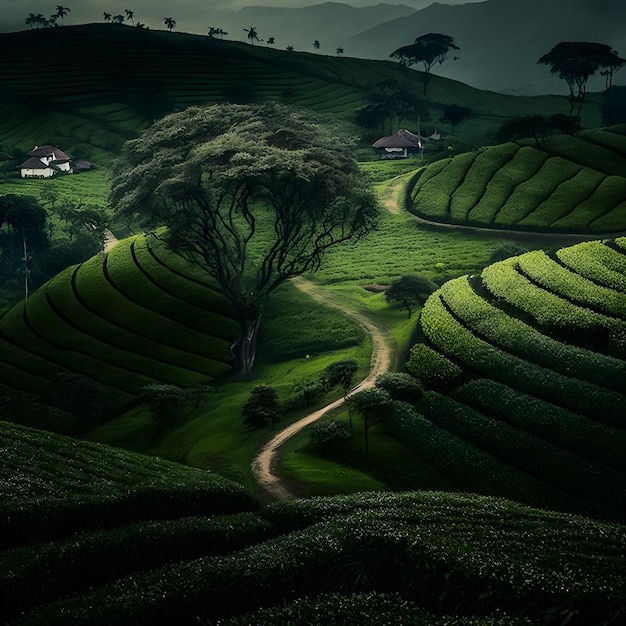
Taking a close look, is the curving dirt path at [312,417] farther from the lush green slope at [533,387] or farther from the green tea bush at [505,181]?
the green tea bush at [505,181]

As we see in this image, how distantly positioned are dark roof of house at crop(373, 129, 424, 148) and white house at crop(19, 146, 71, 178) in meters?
48.9

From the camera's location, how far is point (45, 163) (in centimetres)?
11475

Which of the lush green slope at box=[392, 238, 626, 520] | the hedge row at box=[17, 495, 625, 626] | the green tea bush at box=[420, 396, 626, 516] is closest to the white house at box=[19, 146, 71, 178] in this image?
the lush green slope at box=[392, 238, 626, 520]

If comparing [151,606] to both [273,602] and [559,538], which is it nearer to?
[273,602]

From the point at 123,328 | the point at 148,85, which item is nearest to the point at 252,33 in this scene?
the point at 148,85

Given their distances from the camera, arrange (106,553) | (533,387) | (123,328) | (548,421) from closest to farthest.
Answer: (106,553), (548,421), (533,387), (123,328)

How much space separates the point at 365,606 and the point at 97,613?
790 centimetres

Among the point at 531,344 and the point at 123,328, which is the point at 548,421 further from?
the point at 123,328

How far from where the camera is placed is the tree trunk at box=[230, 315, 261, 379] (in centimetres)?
5819

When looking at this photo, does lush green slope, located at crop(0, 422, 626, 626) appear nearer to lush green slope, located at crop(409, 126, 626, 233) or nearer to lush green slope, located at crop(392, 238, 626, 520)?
lush green slope, located at crop(392, 238, 626, 520)

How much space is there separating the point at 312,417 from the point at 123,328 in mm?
24594

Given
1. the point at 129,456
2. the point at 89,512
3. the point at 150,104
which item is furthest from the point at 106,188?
the point at 89,512

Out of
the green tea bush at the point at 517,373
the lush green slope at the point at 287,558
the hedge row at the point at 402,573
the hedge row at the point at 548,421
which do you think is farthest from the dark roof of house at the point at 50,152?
the hedge row at the point at 402,573

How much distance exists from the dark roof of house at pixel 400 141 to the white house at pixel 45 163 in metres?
48.9
